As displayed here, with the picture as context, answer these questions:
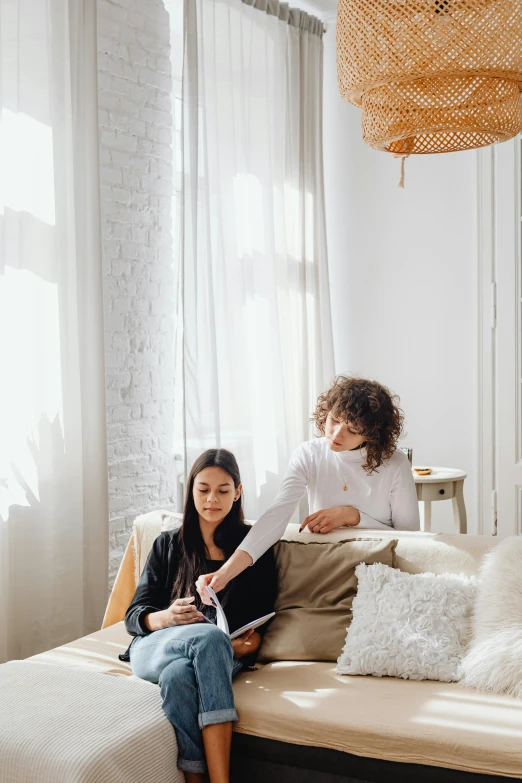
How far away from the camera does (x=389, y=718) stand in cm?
203

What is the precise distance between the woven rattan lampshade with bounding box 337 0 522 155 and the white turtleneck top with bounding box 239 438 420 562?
42.7 inches

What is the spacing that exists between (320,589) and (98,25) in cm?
244

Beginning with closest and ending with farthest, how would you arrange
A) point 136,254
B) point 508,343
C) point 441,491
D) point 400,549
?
point 400,549
point 136,254
point 441,491
point 508,343

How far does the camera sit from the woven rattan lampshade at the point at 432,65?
6.28ft

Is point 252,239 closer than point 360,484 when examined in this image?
No

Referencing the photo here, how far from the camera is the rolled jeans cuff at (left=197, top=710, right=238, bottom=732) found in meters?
2.08

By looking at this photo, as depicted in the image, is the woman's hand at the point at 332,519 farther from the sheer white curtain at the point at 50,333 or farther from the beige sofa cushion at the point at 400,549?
the sheer white curtain at the point at 50,333

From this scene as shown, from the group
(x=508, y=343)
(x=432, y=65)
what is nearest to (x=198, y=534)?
(x=432, y=65)

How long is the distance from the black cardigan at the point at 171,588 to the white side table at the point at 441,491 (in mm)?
1452

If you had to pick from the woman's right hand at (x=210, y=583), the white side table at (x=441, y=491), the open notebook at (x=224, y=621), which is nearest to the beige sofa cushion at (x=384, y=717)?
the open notebook at (x=224, y=621)

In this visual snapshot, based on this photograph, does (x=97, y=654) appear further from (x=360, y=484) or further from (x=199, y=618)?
(x=360, y=484)

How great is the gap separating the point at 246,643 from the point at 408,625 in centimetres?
45

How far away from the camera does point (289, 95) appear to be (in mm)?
4465

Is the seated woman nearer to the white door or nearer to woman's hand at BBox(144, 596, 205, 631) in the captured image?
woman's hand at BBox(144, 596, 205, 631)
